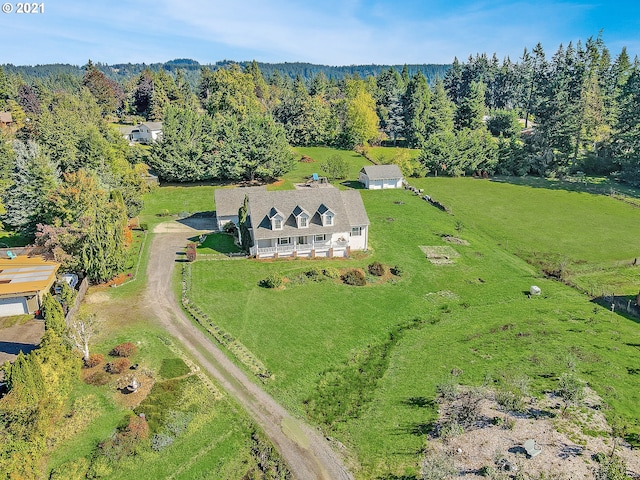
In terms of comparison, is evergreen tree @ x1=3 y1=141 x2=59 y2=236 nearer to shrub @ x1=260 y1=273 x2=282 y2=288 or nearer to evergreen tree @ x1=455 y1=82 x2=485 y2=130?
shrub @ x1=260 y1=273 x2=282 y2=288

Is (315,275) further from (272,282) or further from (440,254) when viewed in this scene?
(440,254)

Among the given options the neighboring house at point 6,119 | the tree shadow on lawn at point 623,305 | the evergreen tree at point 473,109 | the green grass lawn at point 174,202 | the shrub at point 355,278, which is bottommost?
the tree shadow on lawn at point 623,305

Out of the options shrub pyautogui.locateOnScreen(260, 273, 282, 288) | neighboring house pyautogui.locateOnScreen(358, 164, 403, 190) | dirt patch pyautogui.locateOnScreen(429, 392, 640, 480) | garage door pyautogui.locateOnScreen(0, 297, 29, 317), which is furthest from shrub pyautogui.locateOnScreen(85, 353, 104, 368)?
neighboring house pyautogui.locateOnScreen(358, 164, 403, 190)

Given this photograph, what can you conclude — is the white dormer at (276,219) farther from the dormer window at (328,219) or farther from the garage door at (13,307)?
the garage door at (13,307)

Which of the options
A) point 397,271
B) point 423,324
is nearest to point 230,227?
point 397,271

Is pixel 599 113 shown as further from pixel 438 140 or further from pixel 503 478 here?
pixel 503 478

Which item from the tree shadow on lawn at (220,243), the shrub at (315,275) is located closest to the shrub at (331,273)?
the shrub at (315,275)
